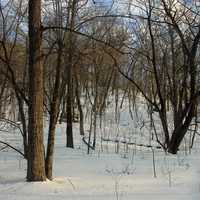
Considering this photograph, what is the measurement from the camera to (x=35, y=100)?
8.44 metres

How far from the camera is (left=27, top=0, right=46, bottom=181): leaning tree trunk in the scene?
332 inches

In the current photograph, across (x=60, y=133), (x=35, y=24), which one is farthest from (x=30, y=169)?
(x=60, y=133)

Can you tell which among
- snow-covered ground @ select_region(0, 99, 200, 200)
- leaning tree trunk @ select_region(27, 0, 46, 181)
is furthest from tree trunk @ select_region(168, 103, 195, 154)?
leaning tree trunk @ select_region(27, 0, 46, 181)

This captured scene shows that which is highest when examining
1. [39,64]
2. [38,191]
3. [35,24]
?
[35,24]

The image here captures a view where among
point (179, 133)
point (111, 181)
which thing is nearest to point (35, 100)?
point (111, 181)

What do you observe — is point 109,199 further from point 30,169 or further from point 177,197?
point 30,169

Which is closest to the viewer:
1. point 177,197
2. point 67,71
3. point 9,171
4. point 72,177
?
point 177,197

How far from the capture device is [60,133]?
84.5ft

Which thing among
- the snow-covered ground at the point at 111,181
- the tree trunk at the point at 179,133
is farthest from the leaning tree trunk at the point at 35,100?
the tree trunk at the point at 179,133

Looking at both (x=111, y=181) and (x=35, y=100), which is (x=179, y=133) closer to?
(x=111, y=181)

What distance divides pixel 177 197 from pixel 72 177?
2.79 metres

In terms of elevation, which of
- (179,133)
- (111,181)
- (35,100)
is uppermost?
(35,100)

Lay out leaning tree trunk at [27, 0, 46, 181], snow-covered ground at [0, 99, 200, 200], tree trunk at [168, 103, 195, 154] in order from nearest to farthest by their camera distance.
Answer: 1. snow-covered ground at [0, 99, 200, 200]
2. leaning tree trunk at [27, 0, 46, 181]
3. tree trunk at [168, 103, 195, 154]

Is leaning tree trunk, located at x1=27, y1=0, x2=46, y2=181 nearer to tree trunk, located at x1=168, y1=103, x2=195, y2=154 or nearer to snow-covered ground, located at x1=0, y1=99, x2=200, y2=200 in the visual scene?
snow-covered ground, located at x1=0, y1=99, x2=200, y2=200
